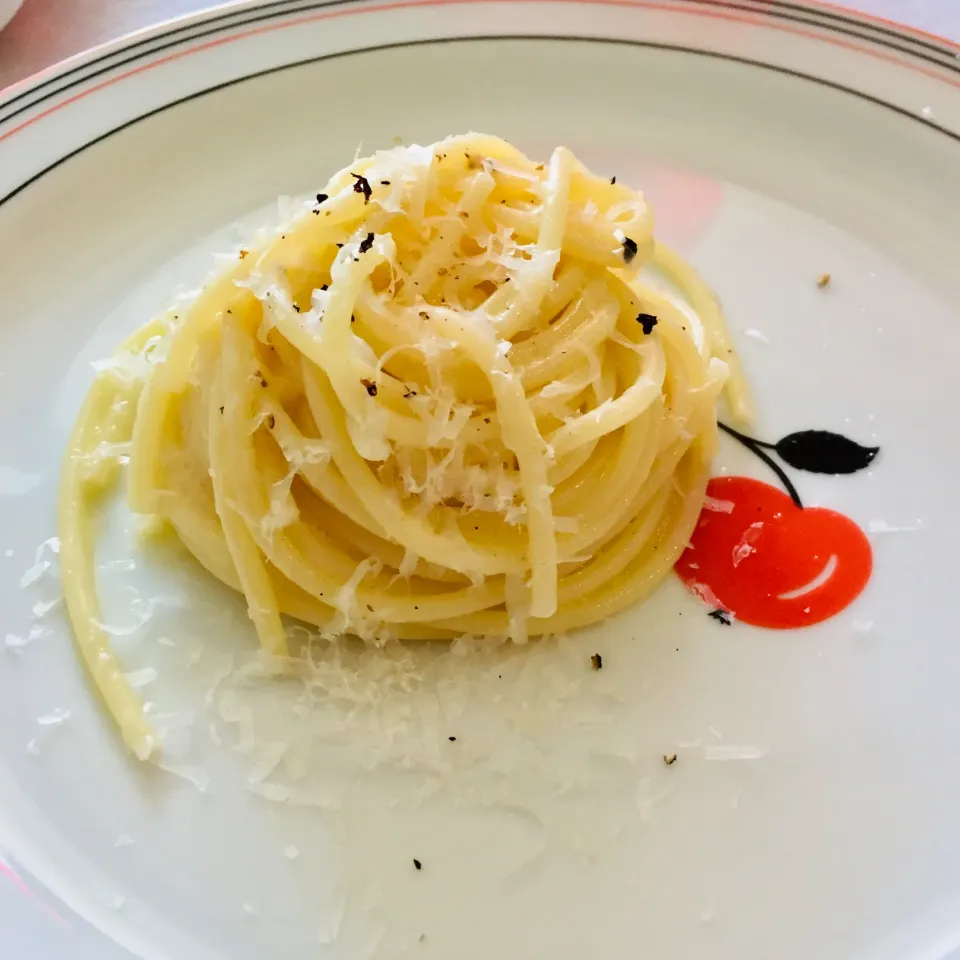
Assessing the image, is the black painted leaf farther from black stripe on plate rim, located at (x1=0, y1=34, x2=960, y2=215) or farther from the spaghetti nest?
black stripe on plate rim, located at (x1=0, y1=34, x2=960, y2=215)

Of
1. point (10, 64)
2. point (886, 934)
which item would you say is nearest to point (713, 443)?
point (886, 934)

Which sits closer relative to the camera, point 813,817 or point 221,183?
point 813,817

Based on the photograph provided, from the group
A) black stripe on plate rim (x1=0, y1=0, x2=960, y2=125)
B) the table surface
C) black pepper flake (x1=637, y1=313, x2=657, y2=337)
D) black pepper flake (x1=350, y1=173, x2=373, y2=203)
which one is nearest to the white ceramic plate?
black stripe on plate rim (x1=0, y1=0, x2=960, y2=125)

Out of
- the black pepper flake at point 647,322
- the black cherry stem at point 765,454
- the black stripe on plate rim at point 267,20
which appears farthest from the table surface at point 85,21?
the black pepper flake at point 647,322

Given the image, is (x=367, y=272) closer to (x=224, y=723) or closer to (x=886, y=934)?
(x=224, y=723)

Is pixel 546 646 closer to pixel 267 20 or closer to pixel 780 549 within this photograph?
pixel 780 549

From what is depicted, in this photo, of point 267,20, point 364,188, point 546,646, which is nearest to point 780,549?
point 546,646

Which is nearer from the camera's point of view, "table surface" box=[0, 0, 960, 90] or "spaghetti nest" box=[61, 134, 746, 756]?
"spaghetti nest" box=[61, 134, 746, 756]
